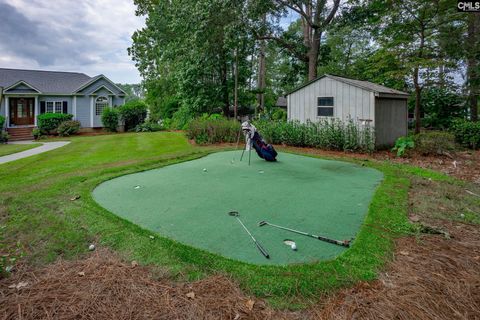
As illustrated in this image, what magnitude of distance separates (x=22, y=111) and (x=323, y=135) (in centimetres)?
1945

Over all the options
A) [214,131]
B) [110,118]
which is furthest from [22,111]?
[214,131]

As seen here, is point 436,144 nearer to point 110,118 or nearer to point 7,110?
point 110,118

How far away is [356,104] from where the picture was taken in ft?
31.6

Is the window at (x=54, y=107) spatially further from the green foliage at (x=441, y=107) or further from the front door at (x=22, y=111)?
the green foliage at (x=441, y=107)

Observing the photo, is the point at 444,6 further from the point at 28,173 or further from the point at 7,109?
the point at 7,109

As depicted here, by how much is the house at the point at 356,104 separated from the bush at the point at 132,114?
41.2ft

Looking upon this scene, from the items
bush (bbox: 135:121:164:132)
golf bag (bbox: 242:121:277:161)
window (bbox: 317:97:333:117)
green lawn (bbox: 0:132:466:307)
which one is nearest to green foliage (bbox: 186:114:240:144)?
window (bbox: 317:97:333:117)

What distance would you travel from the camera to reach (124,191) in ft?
16.5

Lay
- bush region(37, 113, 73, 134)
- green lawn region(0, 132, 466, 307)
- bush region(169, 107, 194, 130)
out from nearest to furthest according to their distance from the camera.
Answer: green lawn region(0, 132, 466, 307) < bush region(37, 113, 73, 134) < bush region(169, 107, 194, 130)

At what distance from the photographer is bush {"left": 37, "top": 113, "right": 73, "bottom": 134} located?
17891 mm

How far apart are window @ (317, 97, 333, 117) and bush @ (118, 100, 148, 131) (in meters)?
13.6

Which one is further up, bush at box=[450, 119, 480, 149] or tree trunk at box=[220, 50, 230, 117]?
tree trunk at box=[220, 50, 230, 117]

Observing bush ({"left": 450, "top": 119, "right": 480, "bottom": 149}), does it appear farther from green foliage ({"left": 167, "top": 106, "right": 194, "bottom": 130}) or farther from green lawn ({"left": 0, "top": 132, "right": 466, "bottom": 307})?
green foliage ({"left": 167, "top": 106, "right": 194, "bottom": 130})

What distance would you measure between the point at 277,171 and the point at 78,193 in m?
3.72
